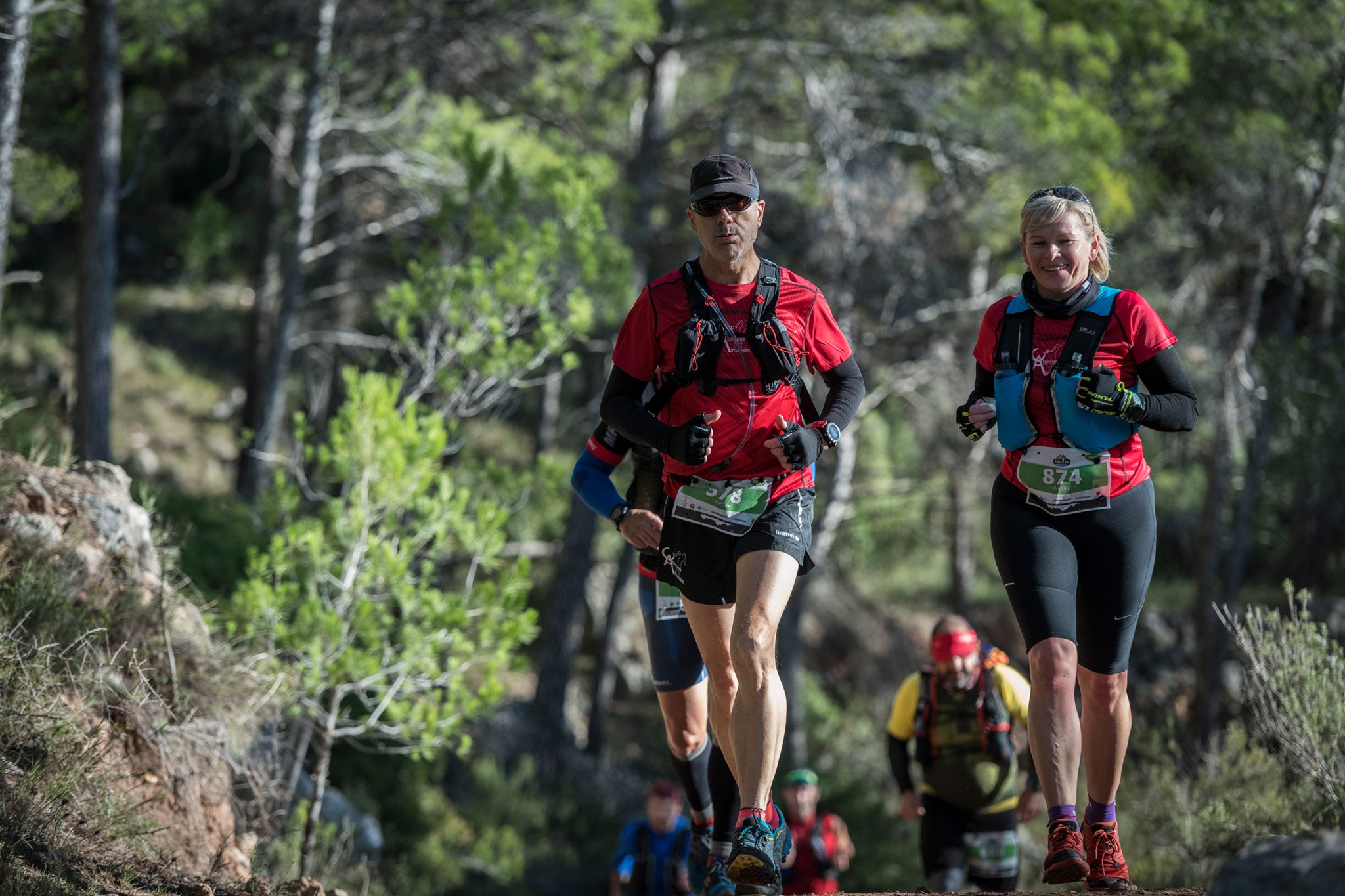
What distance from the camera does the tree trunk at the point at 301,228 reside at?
11.8 meters

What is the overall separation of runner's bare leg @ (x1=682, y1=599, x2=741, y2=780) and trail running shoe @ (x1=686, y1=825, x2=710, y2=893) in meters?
0.63

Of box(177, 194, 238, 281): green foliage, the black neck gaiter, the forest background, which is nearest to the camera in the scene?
the black neck gaiter

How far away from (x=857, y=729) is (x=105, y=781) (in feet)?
47.1

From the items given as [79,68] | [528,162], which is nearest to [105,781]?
[528,162]

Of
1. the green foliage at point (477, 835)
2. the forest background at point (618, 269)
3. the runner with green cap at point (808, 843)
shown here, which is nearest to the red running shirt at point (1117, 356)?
the forest background at point (618, 269)

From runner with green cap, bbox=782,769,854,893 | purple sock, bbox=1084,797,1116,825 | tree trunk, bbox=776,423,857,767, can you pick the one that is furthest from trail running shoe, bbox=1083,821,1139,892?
tree trunk, bbox=776,423,857,767

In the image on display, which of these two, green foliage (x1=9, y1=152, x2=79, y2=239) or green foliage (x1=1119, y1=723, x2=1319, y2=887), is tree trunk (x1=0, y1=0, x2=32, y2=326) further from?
green foliage (x1=1119, y1=723, x2=1319, y2=887)

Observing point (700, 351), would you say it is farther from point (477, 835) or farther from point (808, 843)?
point (477, 835)

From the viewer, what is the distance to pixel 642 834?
8023 mm

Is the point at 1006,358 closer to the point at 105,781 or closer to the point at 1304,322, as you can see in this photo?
the point at 105,781

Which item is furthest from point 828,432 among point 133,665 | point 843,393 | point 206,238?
point 206,238

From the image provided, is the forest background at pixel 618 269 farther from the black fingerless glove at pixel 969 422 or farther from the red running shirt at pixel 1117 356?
the red running shirt at pixel 1117 356

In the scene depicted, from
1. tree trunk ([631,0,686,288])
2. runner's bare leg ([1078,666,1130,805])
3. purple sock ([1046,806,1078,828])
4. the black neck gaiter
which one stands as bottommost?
purple sock ([1046,806,1078,828])

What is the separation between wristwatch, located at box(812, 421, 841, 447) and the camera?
385 cm
